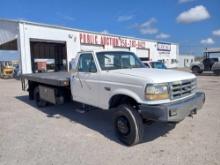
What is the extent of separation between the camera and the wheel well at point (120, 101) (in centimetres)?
528

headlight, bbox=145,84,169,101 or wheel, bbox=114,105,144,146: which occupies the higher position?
headlight, bbox=145,84,169,101

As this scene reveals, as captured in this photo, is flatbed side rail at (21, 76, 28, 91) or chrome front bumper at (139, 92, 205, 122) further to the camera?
flatbed side rail at (21, 76, 28, 91)

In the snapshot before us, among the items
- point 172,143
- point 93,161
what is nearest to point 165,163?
point 172,143

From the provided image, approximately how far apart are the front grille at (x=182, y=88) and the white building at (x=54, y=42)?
27.6 ft

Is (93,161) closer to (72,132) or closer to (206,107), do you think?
(72,132)

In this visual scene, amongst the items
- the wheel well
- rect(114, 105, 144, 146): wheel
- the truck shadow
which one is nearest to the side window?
the wheel well

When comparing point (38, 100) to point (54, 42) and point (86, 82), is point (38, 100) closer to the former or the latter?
point (86, 82)

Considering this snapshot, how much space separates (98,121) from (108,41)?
22.8 meters

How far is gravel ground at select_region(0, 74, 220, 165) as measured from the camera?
14.5 feet

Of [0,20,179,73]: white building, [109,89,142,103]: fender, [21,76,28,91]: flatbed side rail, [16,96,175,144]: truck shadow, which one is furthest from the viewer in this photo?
[0,20,179,73]: white building

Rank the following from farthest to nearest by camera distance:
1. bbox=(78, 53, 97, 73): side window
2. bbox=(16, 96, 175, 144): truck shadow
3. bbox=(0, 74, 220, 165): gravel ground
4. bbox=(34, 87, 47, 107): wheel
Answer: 1. bbox=(34, 87, 47, 107): wheel
2. bbox=(78, 53, 97, 73): side window
3. bbox=(16, 96, 175, 144): truck shadow
4. bbox=(0, 74, 220, 165): gravel ground

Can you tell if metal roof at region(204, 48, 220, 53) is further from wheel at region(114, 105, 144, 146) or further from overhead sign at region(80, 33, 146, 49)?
wheel at region(114, 105, 144, 146)

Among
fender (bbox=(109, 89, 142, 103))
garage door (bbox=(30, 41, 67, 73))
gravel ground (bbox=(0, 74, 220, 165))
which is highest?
garage door (bbox=(30, 41, 67, 73))

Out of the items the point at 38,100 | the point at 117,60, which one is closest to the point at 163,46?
the point at 38,100
